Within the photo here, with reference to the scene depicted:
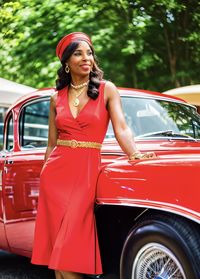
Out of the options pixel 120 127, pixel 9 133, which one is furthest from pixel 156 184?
pixel 9 133

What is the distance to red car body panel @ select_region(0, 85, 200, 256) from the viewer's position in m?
3.07

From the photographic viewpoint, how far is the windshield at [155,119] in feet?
15.7

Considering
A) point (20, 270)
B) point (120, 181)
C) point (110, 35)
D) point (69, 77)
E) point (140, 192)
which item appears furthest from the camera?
point (110, 35)

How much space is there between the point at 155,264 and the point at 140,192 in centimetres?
44

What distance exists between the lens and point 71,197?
358 centimetres

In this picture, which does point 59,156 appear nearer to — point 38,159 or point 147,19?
point 38,159

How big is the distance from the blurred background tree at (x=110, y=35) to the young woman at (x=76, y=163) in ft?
26.0

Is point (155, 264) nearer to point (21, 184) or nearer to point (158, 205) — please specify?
point (158, 205)

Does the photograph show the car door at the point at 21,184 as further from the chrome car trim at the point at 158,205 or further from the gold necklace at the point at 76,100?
the chrome car trim at the point at 158,205

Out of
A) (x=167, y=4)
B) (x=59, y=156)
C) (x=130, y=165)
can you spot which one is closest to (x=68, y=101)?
(x=59, y=156)

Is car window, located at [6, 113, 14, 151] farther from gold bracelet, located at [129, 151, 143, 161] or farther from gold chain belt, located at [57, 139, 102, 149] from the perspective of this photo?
gold bracelet, located at [129, 151, 143, 161]

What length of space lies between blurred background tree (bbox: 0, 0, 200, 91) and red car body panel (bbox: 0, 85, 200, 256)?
6683 mm

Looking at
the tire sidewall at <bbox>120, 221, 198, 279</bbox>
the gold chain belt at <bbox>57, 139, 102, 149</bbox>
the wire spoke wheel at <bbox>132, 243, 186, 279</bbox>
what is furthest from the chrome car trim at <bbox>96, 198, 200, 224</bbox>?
the gold chain belt at <bbox>57, 139, 102, 149</bbox>

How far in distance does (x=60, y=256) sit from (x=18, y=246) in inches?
59.7
